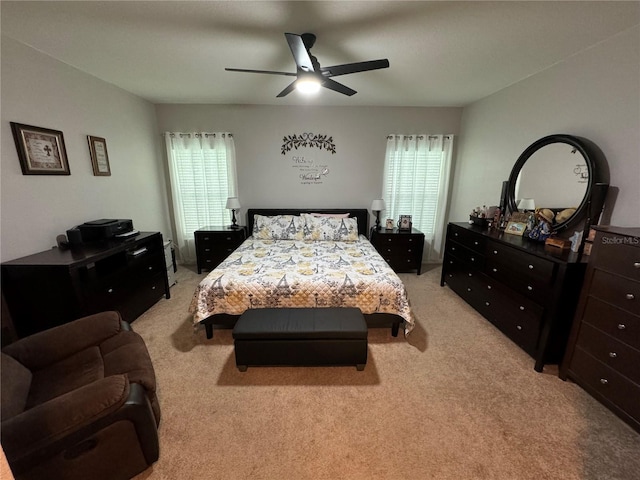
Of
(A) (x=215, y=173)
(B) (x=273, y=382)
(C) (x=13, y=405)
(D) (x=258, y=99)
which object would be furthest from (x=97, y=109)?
(B) (x=273, y=382)

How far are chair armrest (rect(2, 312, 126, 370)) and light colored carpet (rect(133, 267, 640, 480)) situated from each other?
1.93 ft

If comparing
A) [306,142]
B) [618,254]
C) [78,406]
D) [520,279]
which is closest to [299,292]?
[78,406]

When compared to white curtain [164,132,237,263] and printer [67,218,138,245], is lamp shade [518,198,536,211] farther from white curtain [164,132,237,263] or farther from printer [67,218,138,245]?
printer [67,218,138,245]

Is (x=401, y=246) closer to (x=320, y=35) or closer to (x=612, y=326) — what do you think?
(x=612, y=326)

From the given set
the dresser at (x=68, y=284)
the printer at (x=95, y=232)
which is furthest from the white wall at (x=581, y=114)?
the printer at (x=95, y=232)

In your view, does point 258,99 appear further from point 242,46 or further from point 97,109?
point 97,109

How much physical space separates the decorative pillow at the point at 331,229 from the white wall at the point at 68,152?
232 cm

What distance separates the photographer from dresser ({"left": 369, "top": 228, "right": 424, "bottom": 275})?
3848 millimetres

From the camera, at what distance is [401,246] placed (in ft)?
12.8

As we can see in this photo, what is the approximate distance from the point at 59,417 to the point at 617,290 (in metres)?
2.99

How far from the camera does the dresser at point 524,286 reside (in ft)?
6.21

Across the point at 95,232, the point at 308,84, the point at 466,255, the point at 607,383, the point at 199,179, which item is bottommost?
the point at 607,383

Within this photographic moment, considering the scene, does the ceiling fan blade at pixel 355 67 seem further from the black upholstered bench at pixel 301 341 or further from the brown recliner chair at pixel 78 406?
the brown recliner chair at pixel 78 406

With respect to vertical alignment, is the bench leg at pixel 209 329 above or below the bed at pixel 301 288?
below
